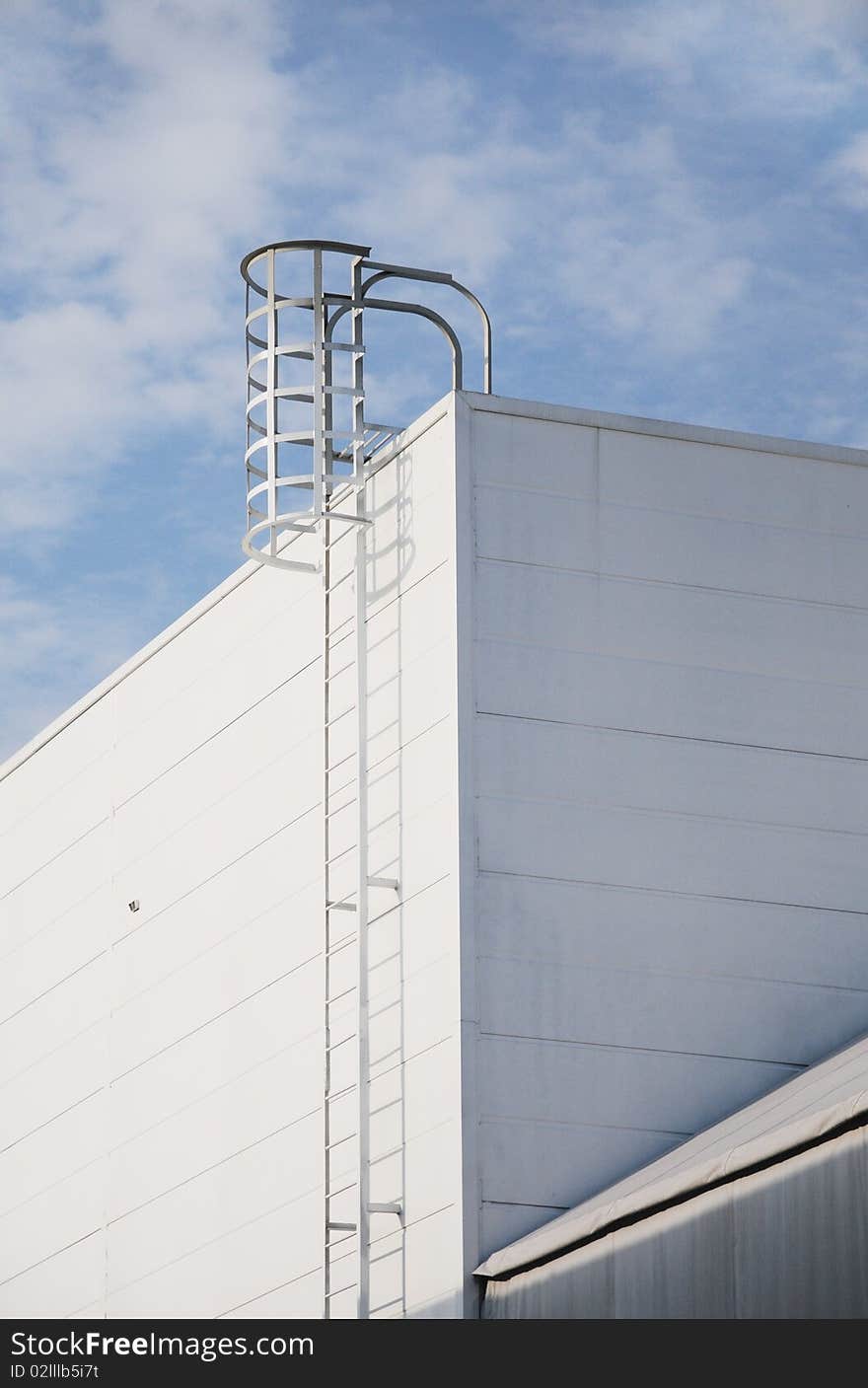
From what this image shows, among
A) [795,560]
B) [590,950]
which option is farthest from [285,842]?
[795,560]

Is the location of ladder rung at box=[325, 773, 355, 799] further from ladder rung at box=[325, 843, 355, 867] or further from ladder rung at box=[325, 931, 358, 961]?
ladder rung at box=[325, 931, 358, 961]

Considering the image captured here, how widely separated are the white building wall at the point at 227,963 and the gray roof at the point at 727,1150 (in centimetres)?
95

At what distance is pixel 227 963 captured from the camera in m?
21.4

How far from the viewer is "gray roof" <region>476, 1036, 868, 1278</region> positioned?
14.1 m

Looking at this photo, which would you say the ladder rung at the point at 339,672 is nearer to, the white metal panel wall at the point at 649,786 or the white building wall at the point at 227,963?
the white building wall at the point at 227,963

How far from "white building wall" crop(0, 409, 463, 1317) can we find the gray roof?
3.13 feet

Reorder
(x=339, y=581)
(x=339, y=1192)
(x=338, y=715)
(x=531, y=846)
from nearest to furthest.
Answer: (x=531, y=846), (x=339, y=1192), (x=338, y=715), (x=339, y=581)

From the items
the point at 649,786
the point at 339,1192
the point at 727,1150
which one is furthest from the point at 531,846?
the point at 727,1150

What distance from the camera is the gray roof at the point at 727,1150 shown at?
14055 millimetres

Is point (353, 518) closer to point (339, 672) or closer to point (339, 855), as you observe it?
point (339, 672)

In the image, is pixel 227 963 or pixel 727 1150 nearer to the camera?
pixel 727 1150

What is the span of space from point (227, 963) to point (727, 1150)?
7.29 meters

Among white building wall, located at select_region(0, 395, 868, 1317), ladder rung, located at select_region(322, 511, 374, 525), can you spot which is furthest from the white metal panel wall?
ladder rung, located at select_region(322, 511, 374, 525)

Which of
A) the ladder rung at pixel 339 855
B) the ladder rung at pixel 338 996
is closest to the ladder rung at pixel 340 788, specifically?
the ladder rung at pixel 339 855
